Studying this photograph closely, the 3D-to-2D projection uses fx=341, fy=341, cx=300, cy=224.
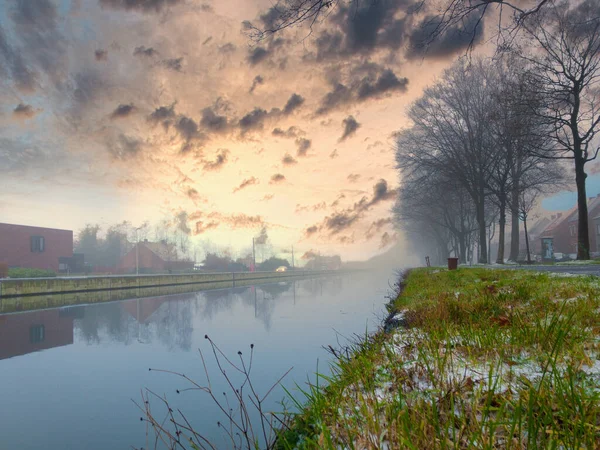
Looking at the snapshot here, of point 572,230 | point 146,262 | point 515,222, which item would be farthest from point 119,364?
point 572,230

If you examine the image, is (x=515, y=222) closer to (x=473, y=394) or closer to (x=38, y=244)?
(x=473, y=394)

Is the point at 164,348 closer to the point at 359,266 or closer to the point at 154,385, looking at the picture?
the point at 154,385

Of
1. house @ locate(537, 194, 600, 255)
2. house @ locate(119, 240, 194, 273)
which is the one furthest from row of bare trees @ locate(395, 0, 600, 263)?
house @ locate(119, 240, 194, 273)

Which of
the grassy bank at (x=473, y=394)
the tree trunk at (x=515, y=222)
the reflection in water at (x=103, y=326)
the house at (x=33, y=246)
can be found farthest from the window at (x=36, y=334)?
the house at (x=33, y=246)

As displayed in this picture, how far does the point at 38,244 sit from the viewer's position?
45.9 m

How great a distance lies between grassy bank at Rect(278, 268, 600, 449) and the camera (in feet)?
5.65

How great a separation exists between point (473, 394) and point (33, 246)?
5650cm

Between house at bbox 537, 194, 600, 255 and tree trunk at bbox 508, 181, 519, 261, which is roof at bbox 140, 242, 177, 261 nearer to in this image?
tree trunk at bbox 508, 181, 519, 261

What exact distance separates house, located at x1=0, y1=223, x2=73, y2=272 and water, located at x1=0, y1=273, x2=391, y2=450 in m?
34.2

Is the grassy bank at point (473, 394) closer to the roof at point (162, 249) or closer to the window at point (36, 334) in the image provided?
the window at point (36, 334)

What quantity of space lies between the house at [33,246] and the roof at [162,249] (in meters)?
15.0

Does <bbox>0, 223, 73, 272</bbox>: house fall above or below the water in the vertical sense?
above

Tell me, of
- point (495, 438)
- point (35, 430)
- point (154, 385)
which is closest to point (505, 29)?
point (495, 438)

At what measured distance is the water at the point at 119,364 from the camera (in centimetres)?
514
